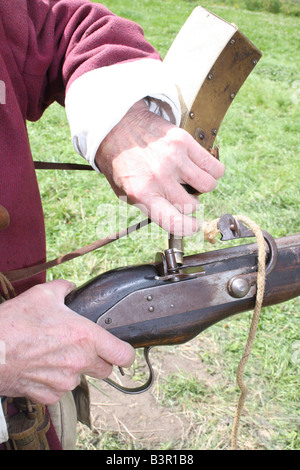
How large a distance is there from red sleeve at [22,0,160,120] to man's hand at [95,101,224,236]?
0.19 m

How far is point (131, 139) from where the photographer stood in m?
A: 1.15

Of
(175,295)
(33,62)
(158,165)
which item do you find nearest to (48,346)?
(175,295)

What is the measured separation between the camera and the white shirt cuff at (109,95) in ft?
3.73

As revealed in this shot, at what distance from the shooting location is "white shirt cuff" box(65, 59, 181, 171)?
3.73ft

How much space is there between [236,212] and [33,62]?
8.44 feet

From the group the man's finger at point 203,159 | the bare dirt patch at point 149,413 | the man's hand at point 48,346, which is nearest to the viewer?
the man's hand at point 48,346

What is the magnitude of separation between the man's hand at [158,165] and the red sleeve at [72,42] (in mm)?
188

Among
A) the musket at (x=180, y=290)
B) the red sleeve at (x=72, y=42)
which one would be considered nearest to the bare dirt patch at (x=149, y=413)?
the musket at (x=180, y=290)

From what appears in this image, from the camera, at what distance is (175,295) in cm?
122

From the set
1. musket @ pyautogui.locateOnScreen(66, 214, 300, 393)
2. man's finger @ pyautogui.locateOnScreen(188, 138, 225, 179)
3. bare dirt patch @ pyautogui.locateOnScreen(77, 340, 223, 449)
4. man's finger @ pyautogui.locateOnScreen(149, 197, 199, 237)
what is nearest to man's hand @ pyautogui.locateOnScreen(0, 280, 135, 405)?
musket @ pyautogui.locateOnScreen(66, 214, 300, 393)

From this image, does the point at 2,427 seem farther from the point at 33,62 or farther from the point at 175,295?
the point at 33,62

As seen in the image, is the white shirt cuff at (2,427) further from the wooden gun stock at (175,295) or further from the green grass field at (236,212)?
the green grass field at (236,212)

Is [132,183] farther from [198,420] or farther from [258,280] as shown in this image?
[198,420]
